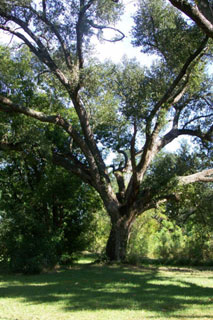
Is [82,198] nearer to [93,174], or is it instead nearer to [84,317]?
[93,174]

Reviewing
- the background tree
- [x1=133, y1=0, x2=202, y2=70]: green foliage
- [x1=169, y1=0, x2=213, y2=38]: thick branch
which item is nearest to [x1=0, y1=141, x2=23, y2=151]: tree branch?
the background tree

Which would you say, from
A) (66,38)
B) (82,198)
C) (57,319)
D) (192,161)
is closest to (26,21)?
(66,38)

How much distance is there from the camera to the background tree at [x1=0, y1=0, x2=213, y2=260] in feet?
43.0

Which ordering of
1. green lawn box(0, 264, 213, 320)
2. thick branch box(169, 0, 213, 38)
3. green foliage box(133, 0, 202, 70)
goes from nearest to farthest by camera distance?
green lawn box(0, 264, 213, 320) < thick branch box(169, 0, 213, 38) < green foliage box(133, 0, 202, 70)

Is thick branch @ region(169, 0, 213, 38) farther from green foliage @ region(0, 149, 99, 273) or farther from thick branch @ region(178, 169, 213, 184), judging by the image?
green foliage @ region(0, 149, 99, 273)

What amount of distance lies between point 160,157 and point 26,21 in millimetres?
10481

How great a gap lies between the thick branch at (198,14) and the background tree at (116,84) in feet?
20.8

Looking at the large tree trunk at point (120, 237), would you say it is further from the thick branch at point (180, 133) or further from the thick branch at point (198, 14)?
the thick branch at point (198, 14)

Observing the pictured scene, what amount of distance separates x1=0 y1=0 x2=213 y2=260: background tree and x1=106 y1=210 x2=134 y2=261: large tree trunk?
4cm

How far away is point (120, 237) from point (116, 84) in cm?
634

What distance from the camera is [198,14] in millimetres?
5664

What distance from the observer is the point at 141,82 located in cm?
1382

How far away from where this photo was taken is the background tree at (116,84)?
13117mm

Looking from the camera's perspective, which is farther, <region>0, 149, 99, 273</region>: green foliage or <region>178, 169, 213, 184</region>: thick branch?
<region>178, 169, 213, 184</region>: thick branch
